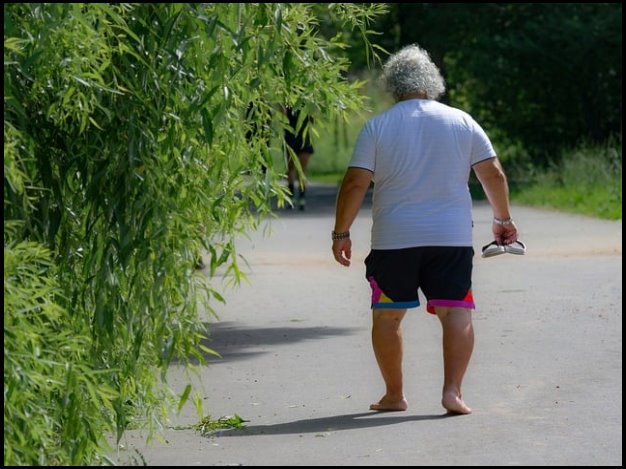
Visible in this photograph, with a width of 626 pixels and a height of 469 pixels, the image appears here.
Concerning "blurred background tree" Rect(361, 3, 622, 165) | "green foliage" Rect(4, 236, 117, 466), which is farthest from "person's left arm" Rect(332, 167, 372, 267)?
"blurred background tree" Rect(361, 3, 622, 165)

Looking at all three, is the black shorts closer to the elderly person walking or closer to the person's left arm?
the elderly person walking

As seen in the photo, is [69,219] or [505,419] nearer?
[69,219]

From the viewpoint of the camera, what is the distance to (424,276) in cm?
752

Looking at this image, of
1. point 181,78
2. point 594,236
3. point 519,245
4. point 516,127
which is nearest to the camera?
point 181,78

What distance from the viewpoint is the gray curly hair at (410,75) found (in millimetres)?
7582

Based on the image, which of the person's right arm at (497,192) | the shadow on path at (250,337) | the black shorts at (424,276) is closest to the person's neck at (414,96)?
the person's right arm at (497,192)

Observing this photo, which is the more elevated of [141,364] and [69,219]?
[69,219]

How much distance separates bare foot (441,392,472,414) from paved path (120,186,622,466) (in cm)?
10

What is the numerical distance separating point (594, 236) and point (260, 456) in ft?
38.3

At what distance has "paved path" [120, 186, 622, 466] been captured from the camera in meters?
6.57

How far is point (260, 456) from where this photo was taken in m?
6.46

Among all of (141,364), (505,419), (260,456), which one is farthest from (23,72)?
(505,419)

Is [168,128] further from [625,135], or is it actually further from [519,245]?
[625,135]

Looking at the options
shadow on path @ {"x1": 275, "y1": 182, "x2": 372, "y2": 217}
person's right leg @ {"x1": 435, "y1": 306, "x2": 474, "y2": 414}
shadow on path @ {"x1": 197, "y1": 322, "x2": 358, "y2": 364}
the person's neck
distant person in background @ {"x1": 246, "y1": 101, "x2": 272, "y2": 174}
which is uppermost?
the person's neck
